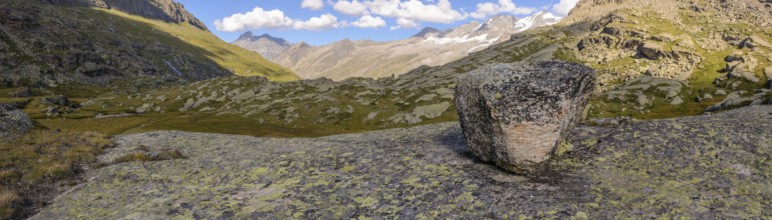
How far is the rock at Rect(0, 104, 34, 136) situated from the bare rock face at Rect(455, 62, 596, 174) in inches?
1398

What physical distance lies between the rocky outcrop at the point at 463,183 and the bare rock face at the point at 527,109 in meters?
0.99

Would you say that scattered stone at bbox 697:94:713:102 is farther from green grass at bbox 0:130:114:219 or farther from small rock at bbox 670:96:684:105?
green grass at bbox 0:130:114:219

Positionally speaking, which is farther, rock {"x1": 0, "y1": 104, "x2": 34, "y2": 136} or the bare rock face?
rock {"x1": 0, "y1": 104, "x2": 34, "y2": 136}

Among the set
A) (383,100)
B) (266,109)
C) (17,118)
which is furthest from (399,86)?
(17,118)

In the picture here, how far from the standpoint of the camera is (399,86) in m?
188

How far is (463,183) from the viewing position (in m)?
15.4

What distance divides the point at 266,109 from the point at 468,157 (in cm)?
11337

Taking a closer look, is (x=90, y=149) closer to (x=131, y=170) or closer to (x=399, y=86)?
(x=131, y=170)

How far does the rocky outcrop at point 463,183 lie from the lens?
13.1 meters

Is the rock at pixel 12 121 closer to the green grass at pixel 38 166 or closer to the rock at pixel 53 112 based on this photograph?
the green grass at pixel 38 166

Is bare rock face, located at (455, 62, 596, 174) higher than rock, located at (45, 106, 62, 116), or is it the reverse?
bare rock face, located at (455, 62, 596, 174)

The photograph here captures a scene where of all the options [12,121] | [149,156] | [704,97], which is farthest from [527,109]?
[704,97]

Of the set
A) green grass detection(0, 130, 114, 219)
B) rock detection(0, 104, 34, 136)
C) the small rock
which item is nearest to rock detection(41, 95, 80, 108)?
rock detection(0, 104, 34, 136)

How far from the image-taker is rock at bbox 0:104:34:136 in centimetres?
2988
